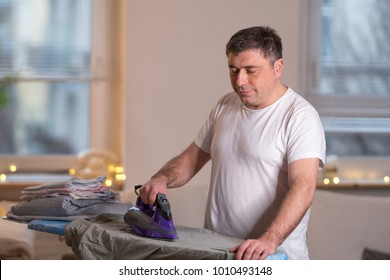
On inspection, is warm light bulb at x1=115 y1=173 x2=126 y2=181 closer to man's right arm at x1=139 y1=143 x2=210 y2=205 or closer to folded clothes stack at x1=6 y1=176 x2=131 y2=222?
folded clothes stack at x1=6 y1=176 x2=131 y2=222

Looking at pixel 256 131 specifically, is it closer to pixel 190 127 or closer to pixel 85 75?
pixel 190 127

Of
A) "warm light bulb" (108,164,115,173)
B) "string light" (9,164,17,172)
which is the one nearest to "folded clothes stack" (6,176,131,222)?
"warm light bulb" (108,164,115,173)

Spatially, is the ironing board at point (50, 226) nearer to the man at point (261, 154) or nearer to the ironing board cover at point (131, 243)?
the ironing board cover at point (131, 243)

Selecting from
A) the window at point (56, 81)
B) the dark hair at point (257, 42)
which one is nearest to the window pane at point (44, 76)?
the window at point (56, 81)

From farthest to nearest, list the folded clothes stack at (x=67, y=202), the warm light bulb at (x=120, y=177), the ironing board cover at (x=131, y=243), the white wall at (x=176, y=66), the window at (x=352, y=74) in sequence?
the window at (x=352, y=74) → the warm light bulb at (x=120, y=177) → the white wall at (x=176, y=66) → the folded clothes stack at (x=67, y=202) → the ironing board cover at (x=131, y=243)

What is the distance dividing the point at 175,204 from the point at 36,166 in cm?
102

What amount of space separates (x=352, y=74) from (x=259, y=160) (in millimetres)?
2338

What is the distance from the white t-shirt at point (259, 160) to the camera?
8.75 ft

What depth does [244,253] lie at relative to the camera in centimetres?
233

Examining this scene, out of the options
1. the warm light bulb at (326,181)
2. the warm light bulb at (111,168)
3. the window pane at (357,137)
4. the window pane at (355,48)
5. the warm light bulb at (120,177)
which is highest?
the window pane at (355,48)

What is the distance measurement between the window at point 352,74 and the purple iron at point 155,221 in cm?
243

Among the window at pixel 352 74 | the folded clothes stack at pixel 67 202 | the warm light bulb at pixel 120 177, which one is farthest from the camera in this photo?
the window at pixel 352 74

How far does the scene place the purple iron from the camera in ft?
8.18

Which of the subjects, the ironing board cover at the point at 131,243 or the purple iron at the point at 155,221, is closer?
the ironing board cover at the point at 131,243
